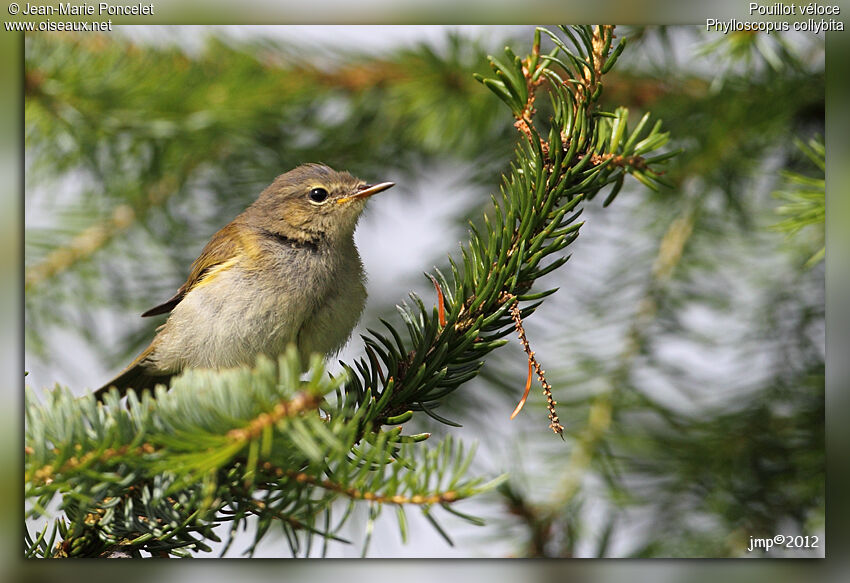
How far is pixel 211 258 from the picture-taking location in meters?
2.04

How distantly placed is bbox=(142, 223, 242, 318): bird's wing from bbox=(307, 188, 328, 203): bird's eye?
21cm

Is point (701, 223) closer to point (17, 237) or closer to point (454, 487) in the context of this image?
point (454, 487)

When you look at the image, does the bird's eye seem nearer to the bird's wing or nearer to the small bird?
the small bird

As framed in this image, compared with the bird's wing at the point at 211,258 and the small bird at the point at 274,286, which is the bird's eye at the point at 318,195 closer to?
the small bird at the point at 274,286

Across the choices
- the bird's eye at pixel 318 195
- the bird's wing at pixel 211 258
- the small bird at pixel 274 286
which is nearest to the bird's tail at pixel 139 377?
the small bird at pixel 274 286

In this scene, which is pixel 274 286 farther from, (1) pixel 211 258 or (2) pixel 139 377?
(2) pixel 139 377

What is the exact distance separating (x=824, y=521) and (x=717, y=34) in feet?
3.60

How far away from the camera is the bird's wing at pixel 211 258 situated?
200cm

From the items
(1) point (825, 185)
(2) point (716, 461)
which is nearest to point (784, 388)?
(2) point (716, 461)

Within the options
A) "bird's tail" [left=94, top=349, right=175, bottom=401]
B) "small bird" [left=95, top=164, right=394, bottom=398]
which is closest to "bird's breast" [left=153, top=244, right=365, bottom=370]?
"small bird" [left=95, top=164, right=394, bottom=398]

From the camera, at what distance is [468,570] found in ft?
5.72

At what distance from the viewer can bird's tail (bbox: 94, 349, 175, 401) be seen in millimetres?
2053

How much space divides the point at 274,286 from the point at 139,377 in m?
0.52

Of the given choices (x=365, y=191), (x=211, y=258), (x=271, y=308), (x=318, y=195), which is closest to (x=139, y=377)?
(x=211, y=258)
